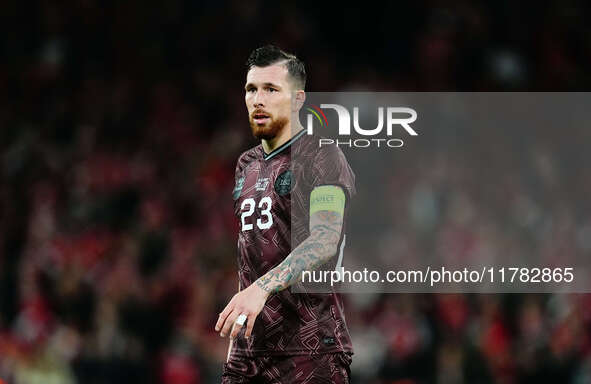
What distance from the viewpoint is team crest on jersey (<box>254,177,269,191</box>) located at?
478 centimetres

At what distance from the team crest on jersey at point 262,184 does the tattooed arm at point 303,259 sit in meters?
0.34

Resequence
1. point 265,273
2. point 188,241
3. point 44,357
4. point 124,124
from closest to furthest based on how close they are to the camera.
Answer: point 265,273
point 44,357
point 188,241
point 124,124

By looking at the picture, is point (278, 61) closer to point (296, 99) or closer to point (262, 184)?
point (296, 99)

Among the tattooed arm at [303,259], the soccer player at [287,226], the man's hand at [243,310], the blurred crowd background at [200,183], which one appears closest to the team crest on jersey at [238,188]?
the soccer player at [287,226]

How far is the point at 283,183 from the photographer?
185 inches

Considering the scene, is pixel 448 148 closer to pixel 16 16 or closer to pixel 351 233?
pixel 351 233

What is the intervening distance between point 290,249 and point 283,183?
0.98 feet

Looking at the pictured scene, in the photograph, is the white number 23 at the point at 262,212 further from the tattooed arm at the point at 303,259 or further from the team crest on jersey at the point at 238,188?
the tattooed arm at the point at 303,259

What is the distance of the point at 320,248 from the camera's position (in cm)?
434

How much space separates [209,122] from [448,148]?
11.0ft

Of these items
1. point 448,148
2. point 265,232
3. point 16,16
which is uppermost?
point 16,16

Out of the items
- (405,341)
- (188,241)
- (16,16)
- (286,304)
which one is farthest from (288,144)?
(16,16)

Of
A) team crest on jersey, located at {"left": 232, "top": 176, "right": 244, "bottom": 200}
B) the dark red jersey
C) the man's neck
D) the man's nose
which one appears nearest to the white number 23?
the dark red jersey

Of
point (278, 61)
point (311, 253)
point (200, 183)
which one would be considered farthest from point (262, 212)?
point (200, 183)
